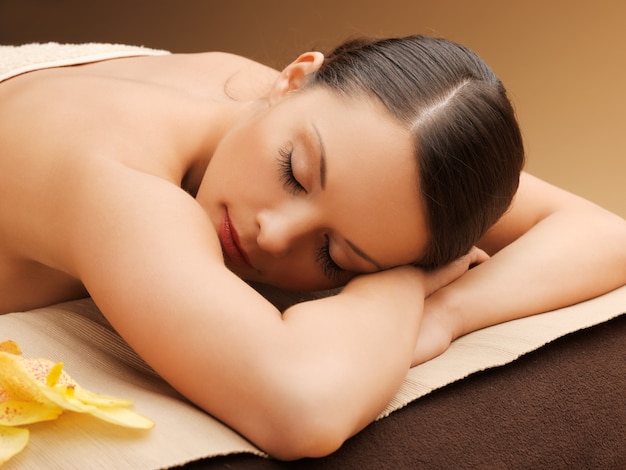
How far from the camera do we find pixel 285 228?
945mm

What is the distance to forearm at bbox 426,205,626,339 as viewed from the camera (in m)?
1.07

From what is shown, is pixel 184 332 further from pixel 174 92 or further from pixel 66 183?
pixel 174 92

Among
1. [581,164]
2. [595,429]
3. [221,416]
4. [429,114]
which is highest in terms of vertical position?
[429,114]

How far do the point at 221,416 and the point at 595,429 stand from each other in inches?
17.0

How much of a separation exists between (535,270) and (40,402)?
0.70 meters

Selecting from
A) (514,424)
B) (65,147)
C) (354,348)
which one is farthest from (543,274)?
(65,147)

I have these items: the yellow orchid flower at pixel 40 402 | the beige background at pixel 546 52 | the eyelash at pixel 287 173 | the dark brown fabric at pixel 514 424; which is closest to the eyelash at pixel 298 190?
the eyelash at pixel 287 173

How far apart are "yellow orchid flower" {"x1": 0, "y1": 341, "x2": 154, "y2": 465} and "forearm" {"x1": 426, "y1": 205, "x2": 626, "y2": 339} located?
0.48 m

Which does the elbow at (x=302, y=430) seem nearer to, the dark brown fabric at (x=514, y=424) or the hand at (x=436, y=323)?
the dark brown fabric at (x=514, y=424)

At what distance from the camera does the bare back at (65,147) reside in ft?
3.14

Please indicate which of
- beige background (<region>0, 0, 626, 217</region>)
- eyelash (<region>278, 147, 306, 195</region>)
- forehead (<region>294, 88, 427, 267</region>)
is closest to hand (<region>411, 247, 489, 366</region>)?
forehead (<region>294, 88, 427, 267</region>)

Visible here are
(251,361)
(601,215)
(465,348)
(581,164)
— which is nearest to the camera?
(251,361)

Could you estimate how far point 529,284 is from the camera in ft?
3.65

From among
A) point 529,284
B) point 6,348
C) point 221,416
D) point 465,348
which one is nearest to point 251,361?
point 221,416
